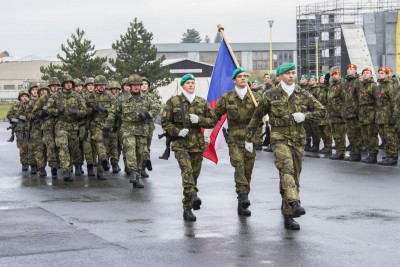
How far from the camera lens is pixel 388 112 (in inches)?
703

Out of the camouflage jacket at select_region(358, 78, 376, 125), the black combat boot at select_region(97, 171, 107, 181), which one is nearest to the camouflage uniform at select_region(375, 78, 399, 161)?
the camouflage jacket at select_region(358, 78, 376, 125)

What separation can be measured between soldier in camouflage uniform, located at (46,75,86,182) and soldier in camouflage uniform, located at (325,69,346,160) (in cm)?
621

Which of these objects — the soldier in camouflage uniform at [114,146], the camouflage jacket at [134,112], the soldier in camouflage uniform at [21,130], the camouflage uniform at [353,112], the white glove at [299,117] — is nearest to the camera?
the white glove at [299,117]

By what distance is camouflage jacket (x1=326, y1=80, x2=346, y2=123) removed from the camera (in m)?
19.6

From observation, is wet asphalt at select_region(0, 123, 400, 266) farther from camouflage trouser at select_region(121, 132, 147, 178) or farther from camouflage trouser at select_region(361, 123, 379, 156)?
camouflage trouser at select_region(361, 123, 379, 156)

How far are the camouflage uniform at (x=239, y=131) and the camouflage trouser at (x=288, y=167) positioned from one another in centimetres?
81

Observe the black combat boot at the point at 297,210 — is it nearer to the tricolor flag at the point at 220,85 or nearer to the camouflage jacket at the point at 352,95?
the tricolor flag at the point at 220,85

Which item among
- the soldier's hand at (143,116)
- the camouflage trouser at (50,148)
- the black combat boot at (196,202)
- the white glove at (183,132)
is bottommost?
the black combat boot at (196,202)

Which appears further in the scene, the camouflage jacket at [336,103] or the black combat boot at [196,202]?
the camouflage jacket at [336,103]

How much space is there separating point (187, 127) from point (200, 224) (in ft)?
4.60

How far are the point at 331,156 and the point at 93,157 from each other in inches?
223

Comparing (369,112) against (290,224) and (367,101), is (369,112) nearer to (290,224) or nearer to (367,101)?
(367,101)

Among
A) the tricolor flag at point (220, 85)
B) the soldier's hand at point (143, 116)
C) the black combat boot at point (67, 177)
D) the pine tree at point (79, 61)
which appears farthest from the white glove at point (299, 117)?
the pine tree at point (79, 61)

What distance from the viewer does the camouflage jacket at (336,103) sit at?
19.6 m
